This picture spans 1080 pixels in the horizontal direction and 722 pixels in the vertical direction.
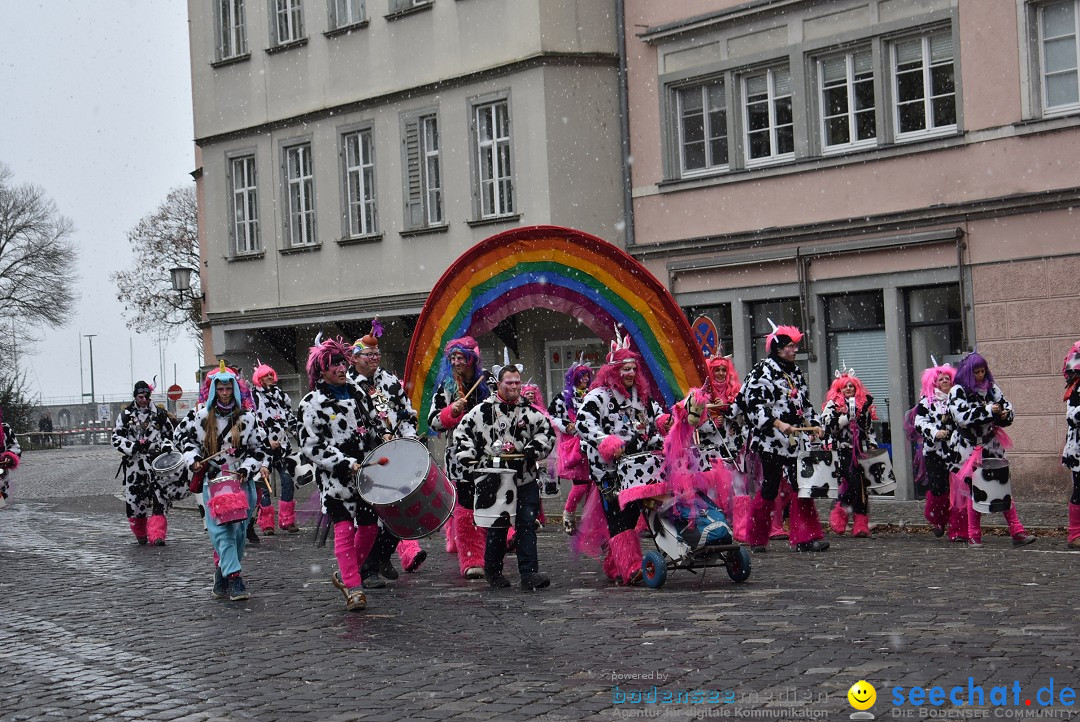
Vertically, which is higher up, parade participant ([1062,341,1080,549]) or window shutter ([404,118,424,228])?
window shutter ([404,118,424,228])

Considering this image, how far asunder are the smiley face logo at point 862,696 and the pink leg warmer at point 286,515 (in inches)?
521

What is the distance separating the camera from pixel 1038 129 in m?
20.1

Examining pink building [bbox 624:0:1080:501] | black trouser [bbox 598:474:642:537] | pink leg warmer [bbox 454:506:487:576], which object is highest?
pink building [bbox 624:0:1080:501]

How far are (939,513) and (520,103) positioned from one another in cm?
1238

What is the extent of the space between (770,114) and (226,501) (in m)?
13.6

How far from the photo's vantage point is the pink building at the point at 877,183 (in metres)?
20.2

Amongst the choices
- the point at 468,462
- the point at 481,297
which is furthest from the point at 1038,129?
the point at 468,462

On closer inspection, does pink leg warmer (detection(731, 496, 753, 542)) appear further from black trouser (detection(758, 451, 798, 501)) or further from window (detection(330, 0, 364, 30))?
window (detection(330, 0, 364, 30))

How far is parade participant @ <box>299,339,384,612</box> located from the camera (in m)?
11.6

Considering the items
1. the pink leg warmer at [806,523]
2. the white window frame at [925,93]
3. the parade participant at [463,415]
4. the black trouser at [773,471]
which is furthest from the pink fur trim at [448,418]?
the white window frame at [925,93]

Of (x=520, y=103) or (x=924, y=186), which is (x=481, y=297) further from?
(x=520, y=103)

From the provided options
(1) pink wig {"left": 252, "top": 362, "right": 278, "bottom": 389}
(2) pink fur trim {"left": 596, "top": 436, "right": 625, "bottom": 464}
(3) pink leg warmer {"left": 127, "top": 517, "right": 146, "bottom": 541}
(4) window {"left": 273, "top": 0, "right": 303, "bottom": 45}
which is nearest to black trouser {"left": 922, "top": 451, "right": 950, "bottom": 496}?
(2) pink fur trim {"left": 596, "top": 436, "right": 625, "bottom": 464}

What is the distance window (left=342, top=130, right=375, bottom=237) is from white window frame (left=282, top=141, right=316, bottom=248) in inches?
42.9

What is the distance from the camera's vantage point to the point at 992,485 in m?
14.3
